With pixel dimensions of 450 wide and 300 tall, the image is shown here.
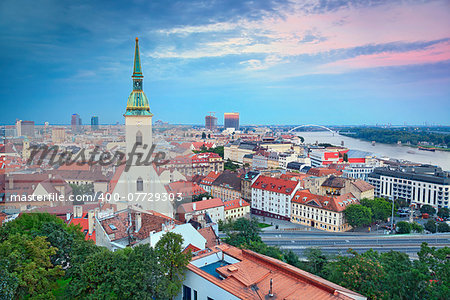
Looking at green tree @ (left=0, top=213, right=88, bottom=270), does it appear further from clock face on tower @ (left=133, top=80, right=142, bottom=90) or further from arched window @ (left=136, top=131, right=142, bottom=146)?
clock face on tower @ (left=133, top=80, right=142, bottom=90)

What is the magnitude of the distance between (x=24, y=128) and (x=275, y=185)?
76932mm

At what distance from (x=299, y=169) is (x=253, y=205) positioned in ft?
70.2

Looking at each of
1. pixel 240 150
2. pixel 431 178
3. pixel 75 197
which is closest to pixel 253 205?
pixel 75 197

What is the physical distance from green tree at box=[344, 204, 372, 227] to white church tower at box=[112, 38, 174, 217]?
2085 cm

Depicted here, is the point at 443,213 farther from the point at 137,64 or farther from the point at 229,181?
the point at 137,64

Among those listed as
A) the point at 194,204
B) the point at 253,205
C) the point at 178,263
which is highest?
the point at 178,263

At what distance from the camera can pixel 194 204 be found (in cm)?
3016

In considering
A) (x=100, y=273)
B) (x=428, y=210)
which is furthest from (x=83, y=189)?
(x=428, y=210)

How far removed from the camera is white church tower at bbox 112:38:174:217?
19828mm

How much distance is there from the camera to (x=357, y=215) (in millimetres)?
33688

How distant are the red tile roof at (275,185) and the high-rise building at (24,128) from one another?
2822 inches

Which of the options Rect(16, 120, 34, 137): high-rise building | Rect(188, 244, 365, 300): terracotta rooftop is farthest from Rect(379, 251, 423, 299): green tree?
Rect(16, 120, 34, 137): high-rise building

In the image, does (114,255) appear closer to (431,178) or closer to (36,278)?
(36,278)

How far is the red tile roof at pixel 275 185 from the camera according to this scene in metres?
38.5
